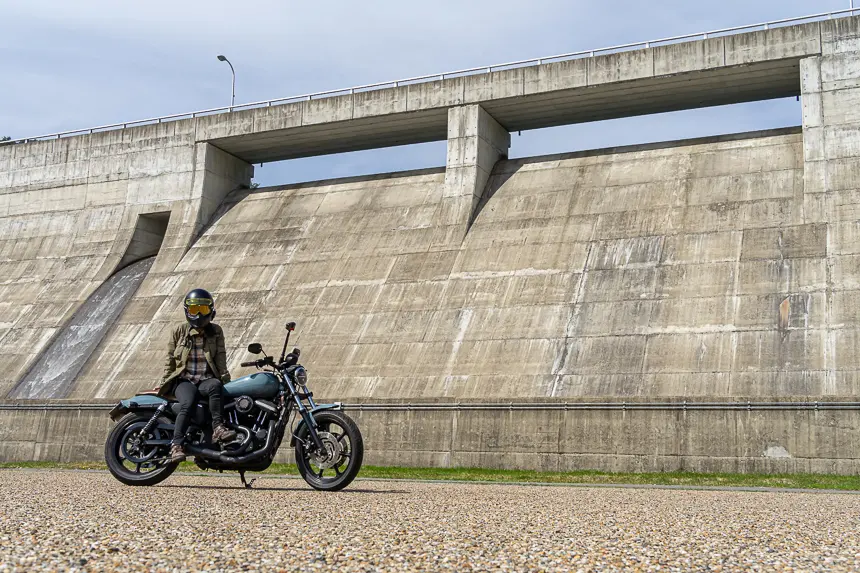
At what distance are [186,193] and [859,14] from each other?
21752mm

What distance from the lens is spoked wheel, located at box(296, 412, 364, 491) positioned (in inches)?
402

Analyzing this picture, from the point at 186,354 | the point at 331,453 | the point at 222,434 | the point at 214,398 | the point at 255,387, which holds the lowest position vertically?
the point at 331,453

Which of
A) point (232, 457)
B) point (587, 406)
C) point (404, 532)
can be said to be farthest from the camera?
point (587, 406)

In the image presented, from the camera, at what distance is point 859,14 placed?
2494 cm

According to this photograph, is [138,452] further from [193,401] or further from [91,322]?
[91,322]

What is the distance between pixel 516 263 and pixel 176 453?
1631cm

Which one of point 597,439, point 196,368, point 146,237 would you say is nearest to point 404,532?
point 196,368

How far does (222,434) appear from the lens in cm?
1044

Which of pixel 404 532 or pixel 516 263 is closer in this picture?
pixel 404 532

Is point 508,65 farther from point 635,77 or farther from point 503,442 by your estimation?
point 503,442

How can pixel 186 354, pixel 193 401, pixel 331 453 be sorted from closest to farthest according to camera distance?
1. pixel 331 453
2. pixel 193 401
3. pixel 186 354

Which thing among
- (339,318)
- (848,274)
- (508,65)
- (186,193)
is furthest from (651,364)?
(186,193)

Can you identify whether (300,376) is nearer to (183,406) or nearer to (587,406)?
(183,406)

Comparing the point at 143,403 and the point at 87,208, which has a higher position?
the point at 87,208
